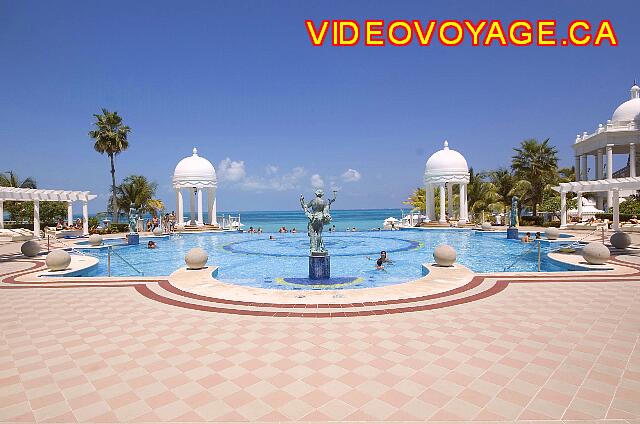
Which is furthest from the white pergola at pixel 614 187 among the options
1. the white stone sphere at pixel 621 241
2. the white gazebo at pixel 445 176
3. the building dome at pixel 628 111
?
the building dome at pixel 628 111

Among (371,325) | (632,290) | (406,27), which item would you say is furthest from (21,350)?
(632,290)

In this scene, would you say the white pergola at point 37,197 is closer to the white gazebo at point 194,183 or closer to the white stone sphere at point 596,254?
the white gazebo at point 194,183

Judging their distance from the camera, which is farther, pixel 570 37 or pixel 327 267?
pixel 327 267

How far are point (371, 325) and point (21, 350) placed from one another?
634 cm

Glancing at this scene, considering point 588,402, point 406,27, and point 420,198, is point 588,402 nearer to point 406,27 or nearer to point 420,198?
point 406,27

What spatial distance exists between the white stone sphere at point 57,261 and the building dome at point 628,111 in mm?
53806

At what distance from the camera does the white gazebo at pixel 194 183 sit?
1670 inches

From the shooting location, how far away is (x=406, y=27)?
12.7m

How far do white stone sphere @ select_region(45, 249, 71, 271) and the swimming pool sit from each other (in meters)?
2.49

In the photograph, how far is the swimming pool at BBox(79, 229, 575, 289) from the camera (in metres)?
16.0

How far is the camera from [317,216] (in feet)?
45.2

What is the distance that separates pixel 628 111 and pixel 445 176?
923 inches

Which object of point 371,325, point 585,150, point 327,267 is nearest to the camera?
point 371,325

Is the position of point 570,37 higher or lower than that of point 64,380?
higher
